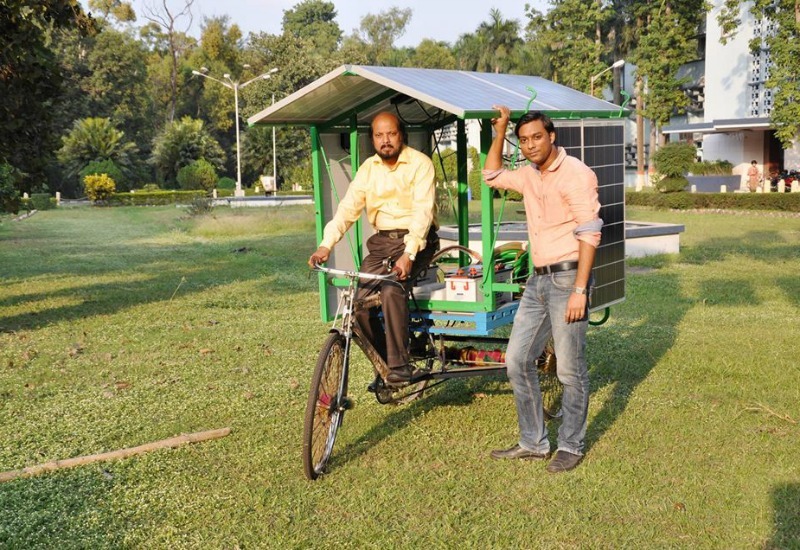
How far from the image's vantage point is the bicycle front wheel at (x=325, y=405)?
5.45 m

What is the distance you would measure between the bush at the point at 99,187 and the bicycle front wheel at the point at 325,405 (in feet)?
167

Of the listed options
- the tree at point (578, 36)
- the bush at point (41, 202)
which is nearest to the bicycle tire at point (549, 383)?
the tree at point (578, 36)

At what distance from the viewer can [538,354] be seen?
5824 millimetres

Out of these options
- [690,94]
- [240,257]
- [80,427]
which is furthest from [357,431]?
[690,94]

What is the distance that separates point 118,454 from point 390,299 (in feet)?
6.67

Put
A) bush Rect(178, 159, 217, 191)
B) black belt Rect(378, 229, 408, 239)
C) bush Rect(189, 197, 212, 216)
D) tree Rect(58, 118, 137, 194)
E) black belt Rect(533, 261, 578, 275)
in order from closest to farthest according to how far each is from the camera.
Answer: black belt Rect(533, 261, 578, 275)
black belt Rect(378, 229, 408, 239)
bush Rect(189, 197, 212, 216)
tree Rect(58, 118, 137, 194)
bush Rect(178, 159, 217, 191)

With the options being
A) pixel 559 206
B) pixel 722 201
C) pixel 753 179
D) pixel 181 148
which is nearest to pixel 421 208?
pixel 559 206

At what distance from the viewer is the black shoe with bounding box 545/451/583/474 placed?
570 centimetres

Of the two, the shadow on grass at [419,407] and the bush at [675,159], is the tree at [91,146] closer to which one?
the bush at [675,159]

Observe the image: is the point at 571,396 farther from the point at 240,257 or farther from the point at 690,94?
the point at 690,94

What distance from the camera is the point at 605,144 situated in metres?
7.04

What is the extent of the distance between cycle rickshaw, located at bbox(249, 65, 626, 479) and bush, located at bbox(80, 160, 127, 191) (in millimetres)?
54118

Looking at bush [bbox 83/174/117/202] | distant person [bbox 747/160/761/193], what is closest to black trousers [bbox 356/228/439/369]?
distant person [bbox 747/160/761/193]

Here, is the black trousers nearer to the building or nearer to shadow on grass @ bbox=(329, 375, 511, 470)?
shadow on grass @ bbox=(329, 375, 511, 470)
